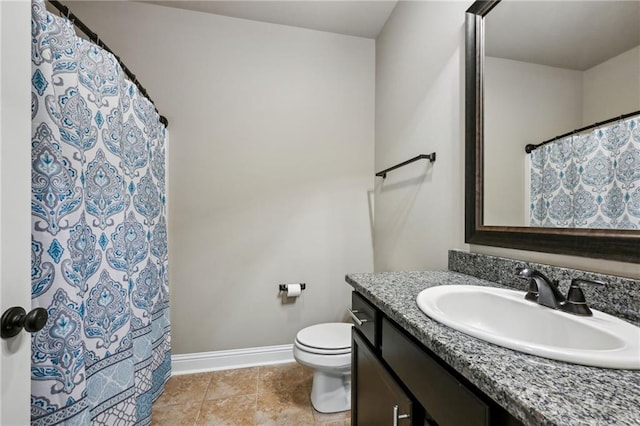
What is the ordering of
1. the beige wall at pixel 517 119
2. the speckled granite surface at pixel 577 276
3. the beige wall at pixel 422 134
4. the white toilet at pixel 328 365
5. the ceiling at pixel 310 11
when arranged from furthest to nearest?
the ceiling at pixel 310 11 < the white toilet at pixel 328 365 < the beige wall at pixel 422 134 < the beige wall at pixel 517 119 < the speckled granite surface at pixel 577 276

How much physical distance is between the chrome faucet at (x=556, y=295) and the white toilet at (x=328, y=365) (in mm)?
992

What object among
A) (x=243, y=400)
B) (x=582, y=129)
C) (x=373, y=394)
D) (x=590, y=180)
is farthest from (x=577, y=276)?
(x=243, y=400)

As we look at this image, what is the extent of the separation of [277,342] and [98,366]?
1258 mm

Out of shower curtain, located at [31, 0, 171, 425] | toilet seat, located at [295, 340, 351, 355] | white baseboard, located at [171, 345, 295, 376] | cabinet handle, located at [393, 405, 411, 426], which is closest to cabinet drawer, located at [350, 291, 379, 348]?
cabinet handle, located at [393, 405, 411, 426]

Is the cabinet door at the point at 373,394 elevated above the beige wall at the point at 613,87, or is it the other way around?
the beige wall at the point at 613,87

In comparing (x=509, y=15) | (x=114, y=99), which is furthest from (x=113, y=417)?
(x=509, y=15)

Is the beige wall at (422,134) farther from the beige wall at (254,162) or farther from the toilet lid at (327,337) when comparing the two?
the toilet lid at (327,337)

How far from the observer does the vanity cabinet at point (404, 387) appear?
1.60 feet

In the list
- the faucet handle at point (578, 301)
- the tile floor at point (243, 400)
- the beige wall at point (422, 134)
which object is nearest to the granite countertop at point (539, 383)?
the faucet handle at point (578, 301)

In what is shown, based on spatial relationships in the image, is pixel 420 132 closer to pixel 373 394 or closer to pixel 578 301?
pixel 578 301

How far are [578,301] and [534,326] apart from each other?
128 millimetres

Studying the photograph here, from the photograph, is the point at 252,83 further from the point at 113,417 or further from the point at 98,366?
the point at 113,417

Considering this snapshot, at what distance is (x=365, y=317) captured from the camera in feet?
3.22

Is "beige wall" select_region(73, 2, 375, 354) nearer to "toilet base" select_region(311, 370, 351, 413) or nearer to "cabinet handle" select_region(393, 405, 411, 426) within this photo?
"toilet base" select_region(311, 370, 351, 413)
